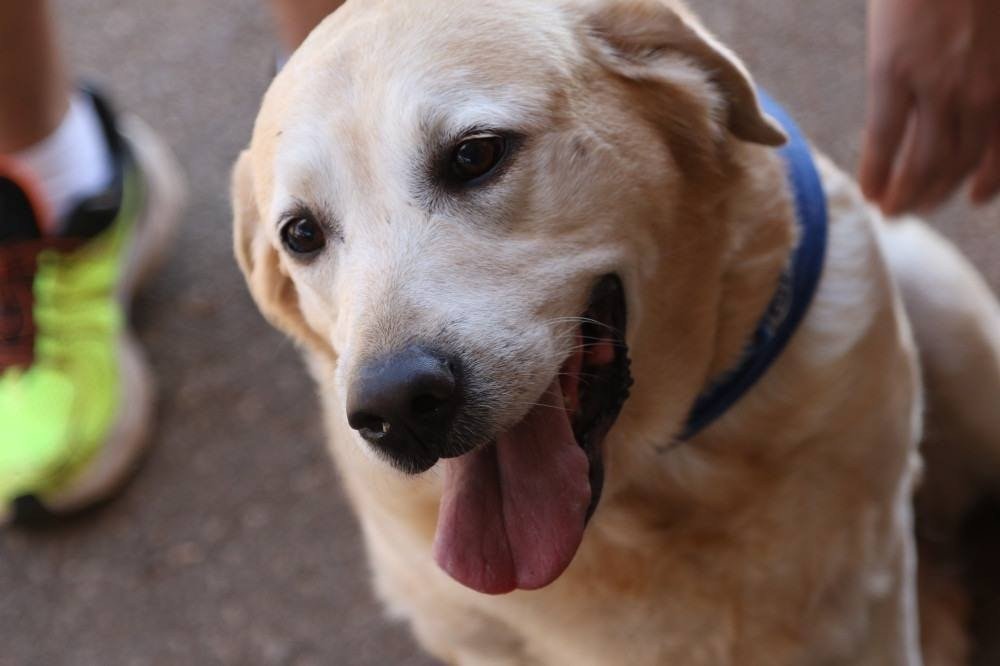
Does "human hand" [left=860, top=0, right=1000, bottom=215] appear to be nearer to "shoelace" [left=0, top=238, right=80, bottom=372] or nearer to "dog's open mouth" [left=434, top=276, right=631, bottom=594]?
"dog's open mouth" [left=434, top=276, right=631, bottom=594]

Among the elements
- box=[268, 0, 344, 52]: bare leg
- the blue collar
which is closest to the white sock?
box=[268, 0, 344, 52]: bare leg

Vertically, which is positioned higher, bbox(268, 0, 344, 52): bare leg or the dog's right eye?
the dog's right eye

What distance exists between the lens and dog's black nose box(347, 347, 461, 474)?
139cm

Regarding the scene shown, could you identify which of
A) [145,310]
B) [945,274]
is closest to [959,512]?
[945,274]

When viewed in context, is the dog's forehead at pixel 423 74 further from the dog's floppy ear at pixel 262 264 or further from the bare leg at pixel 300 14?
the bare leg at pixel 300 14

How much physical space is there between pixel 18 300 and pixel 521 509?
5.71 ft

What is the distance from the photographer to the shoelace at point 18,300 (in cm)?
280

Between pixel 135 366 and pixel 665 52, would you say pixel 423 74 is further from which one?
pixel 135 366

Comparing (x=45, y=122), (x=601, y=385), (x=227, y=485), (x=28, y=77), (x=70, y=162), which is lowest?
(x=227, y=485)

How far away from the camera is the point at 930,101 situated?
1.90 m

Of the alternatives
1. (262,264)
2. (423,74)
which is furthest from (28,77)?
(423,74)

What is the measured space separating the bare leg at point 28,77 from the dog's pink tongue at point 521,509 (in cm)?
165

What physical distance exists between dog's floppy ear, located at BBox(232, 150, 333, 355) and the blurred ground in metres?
0.95

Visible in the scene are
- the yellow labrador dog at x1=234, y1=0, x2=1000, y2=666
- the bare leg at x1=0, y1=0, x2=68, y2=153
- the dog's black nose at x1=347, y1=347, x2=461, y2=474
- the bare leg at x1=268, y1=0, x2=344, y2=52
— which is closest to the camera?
the dog's black nose at x1=347, y1=347, x2=461, y2=474
